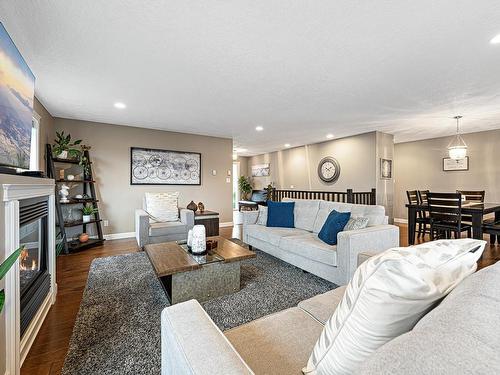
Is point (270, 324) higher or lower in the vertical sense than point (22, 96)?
lower

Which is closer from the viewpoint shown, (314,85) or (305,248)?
(305,248)

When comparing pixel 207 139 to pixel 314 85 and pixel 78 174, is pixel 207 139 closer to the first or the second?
pixel 78 174

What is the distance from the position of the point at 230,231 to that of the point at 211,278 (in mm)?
3141

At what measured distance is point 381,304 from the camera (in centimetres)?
61

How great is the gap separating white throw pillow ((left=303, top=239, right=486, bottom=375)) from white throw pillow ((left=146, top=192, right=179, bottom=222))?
387 cm

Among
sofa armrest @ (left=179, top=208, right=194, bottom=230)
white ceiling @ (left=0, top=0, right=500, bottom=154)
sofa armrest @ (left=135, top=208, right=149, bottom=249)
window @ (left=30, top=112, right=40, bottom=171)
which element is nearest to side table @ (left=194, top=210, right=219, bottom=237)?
sofa armrest @ (left=179, top=208, right=194, bottom=230)

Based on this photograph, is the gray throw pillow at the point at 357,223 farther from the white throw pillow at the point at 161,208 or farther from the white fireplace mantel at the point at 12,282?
the white throw pillow at the point at 161,208

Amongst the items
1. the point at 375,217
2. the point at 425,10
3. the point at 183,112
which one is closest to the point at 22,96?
the point at 183,112

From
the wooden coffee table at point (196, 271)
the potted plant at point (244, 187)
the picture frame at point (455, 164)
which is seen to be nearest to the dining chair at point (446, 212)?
the picture frame at point (455, 164)

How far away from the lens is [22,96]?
2.04 metres

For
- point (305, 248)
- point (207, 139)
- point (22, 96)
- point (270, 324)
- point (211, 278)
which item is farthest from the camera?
point (207, 139)

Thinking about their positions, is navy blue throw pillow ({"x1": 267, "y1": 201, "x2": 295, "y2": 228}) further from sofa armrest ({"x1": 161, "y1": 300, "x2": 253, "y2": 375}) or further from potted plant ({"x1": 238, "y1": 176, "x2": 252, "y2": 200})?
potted plant ({"x1": 238, "y1": 176, "x2": 252, "y2": 200})

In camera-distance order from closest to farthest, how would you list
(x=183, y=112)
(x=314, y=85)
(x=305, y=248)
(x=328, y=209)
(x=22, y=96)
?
(x=22, y=96) → (x=305, y=248) → (x=314, y=85) → (x=328, y=209) → (x=183, y=112)

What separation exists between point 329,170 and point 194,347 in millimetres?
6289
